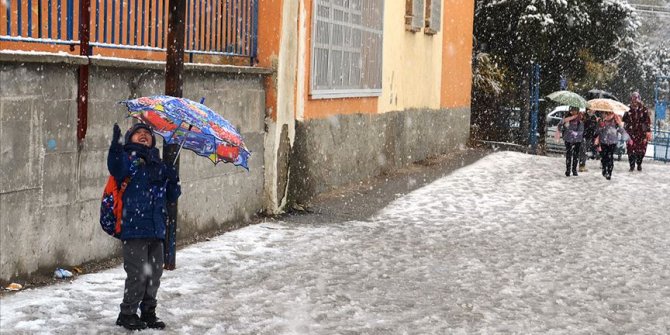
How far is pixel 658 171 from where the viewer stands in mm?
21922

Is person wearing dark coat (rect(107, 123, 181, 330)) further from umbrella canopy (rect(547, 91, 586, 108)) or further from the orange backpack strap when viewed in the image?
umbrella canopy (rect(547, 91, 586, 108))

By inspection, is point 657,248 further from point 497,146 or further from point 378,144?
point 497,146

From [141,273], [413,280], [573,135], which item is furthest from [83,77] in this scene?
[573,135]

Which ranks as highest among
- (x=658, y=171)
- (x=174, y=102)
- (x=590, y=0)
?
(x=590, y=0)

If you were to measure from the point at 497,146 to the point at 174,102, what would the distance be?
2265 centimetres

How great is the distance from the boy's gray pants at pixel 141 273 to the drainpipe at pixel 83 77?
195 cm

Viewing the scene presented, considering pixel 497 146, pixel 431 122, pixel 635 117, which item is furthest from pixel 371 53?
pixel 497 146

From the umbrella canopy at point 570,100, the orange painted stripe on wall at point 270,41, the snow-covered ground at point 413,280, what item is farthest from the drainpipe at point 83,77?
the umbrella canopy at point 570,100

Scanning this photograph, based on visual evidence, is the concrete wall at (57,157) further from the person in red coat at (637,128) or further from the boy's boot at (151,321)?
the person in red coat at (637,128)

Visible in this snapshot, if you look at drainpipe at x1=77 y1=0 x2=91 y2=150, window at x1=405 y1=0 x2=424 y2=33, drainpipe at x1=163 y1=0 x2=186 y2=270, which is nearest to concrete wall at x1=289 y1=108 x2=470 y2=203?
window at x1=405 y1=0 x2=424 y2=33

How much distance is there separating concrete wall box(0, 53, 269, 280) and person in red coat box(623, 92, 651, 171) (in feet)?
43.5

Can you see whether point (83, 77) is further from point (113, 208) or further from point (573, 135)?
point (573, 135)

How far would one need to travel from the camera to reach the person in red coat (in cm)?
2131

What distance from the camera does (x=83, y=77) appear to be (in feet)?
26.9
